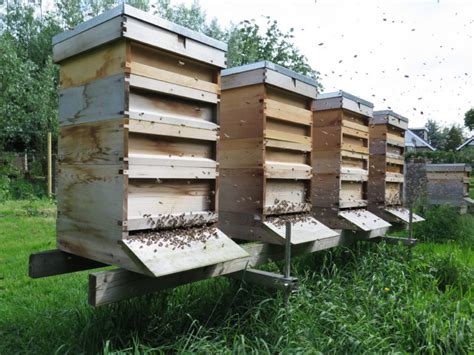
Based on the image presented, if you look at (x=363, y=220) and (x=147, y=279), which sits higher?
(x=363, y=220)

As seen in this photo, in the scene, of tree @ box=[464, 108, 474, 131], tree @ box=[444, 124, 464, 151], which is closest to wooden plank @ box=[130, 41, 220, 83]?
tree @ box=[464, 108, 474, 131]

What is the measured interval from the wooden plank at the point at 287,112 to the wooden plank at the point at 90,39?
1.34 meters

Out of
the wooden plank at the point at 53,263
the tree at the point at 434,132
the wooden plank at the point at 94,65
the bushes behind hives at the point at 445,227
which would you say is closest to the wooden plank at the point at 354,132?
the wooden plank at the point at 94,65

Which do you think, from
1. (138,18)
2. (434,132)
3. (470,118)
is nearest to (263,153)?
(138,18)

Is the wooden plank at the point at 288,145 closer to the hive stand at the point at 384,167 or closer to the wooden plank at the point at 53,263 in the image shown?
the wooden plank at the point at 53,263

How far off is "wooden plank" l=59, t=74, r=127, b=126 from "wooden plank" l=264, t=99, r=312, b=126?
4.25 feet

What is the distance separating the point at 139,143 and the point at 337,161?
8.01ft

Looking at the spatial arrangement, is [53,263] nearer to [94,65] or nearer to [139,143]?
[139,143]

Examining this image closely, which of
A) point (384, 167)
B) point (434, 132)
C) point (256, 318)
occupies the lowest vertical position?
point (256, 318)

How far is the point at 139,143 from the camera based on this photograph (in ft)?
7.79

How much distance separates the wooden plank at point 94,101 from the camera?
2295 mm

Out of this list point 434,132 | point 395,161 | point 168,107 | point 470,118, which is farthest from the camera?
point 434,132

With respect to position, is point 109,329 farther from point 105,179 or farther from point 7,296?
point 7,296

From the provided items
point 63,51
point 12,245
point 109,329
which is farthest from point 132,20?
point 12,245
